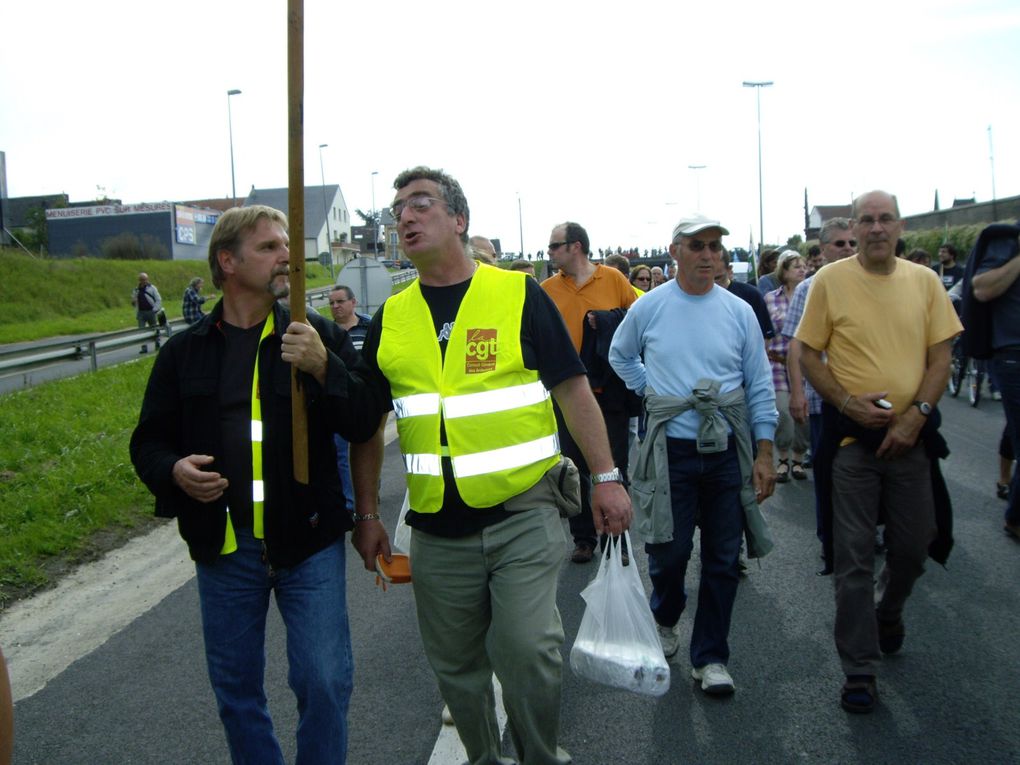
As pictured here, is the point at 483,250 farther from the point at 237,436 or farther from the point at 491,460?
the point at 237,436

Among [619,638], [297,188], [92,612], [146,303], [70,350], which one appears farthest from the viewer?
[146,303]

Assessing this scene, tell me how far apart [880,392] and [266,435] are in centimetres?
260

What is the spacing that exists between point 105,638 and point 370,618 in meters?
1.39

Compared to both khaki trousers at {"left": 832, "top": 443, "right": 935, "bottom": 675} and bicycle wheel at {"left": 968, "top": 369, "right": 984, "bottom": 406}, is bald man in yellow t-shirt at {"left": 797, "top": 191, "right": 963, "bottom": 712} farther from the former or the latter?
bicycle wheel at {"left": 968, "top": 369, "right": 984, "bottom": 406}

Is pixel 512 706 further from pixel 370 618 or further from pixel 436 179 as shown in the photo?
pixel 370 618


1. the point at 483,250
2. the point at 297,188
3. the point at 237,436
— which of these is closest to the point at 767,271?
the point at 483,250

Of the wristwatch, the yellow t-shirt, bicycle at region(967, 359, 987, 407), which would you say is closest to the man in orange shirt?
the yellow t-shirt

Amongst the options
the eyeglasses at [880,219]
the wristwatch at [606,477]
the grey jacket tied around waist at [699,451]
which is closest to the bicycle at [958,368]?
the eyeglasses at [880,219]

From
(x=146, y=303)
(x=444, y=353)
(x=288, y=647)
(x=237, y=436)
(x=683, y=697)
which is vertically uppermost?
(x=146, y=303)

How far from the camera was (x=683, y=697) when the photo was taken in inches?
166

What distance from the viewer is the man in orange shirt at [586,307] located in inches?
250

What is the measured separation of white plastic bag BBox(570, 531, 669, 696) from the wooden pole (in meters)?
1.27

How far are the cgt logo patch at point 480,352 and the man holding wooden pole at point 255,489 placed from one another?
0.37 metres

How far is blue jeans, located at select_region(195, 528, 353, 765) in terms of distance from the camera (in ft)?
9.95
